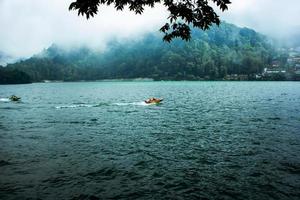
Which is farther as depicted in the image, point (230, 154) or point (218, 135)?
point (218, 135)

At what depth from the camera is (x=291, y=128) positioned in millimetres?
35500

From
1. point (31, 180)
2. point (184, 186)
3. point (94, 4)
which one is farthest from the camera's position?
point (31, 180)

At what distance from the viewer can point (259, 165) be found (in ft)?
68.8

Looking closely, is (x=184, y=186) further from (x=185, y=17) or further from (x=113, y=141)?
(x=113, y=141)

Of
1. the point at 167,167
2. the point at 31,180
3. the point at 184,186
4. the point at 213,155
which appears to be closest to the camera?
the point at 184,186

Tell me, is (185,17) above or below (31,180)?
above

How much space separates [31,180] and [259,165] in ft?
51.3

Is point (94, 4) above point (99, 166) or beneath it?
above

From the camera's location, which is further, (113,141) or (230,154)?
(113,141)

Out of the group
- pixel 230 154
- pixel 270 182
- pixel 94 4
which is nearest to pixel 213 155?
pixel 230 154

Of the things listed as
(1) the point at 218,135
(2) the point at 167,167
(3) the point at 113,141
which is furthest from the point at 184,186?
(1) the point at 218,135

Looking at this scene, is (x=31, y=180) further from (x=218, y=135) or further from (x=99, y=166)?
(x=218, y=135)

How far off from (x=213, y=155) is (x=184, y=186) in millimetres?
7347

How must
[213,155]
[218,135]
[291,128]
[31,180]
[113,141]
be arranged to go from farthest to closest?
[291,128] < [218,135] < [113,141] < [213,155] < [31,180]
